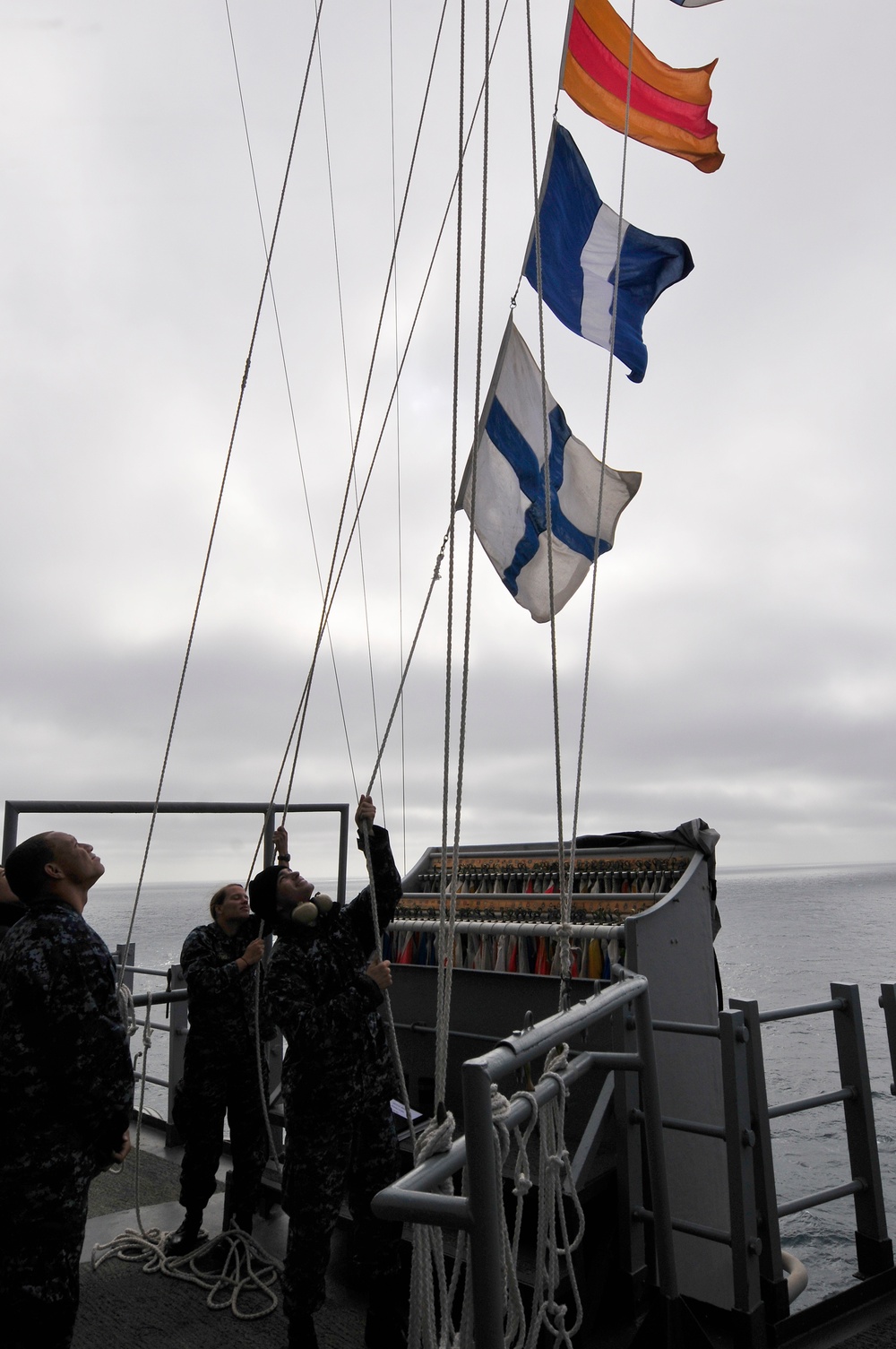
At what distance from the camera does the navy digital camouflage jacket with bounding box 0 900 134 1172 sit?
2281 millimetres

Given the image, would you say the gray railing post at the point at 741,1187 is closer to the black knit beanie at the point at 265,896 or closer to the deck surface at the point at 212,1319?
the deck surface at the point at 212,1319

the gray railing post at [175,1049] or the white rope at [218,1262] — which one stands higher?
the gray railing post at [175,1049]

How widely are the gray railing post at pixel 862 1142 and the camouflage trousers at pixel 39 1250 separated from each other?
296 cm

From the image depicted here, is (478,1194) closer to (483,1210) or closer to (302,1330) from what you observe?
(483,1210)

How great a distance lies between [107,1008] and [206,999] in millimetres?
1696

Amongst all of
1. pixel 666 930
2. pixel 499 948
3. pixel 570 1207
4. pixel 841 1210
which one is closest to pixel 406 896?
pixel 499 948

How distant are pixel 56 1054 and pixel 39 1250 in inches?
17.4

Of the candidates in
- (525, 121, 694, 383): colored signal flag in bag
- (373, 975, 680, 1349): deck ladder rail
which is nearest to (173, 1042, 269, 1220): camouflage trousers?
(373, 975, 680, 1349): deck ladder rail

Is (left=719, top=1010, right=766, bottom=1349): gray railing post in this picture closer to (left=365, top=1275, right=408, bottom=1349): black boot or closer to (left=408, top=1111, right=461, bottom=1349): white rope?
(left=365, top=1275, right=408, bottom=1349): black boot

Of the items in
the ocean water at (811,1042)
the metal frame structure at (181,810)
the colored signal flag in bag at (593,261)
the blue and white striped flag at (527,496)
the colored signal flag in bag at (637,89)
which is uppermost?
A: the colored signal flag in bag at (637,89)

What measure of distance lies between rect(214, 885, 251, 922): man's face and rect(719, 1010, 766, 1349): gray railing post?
82.9 inches

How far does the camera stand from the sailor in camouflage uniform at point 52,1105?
222 cm

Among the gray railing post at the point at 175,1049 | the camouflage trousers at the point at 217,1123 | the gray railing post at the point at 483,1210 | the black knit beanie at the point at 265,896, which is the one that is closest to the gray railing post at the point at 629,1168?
the black knit beanie at the point at 265,896

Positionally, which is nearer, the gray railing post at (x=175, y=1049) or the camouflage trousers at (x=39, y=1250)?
the camouflage trousers at (x=39, y=1250)
